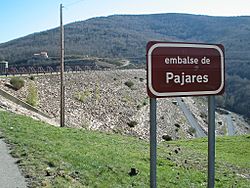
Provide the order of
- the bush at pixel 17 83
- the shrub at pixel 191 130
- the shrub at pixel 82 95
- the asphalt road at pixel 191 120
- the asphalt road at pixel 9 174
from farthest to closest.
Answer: the asphalt road at pixel 191 120, the shrub at pixel 191 130, the shrub at pixel 82 95, the bush at pixel 17 83, the asphalt road at pixel 9 174

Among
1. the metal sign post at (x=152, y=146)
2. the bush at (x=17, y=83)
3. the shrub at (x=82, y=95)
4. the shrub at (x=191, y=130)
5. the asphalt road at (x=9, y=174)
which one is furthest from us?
the shrub at (x=191, y=130)

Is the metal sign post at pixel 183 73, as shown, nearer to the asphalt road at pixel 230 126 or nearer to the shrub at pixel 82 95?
the shrub at pixel 82 95

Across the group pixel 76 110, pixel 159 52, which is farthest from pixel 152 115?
pixel 76 110

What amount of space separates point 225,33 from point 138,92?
13901cm

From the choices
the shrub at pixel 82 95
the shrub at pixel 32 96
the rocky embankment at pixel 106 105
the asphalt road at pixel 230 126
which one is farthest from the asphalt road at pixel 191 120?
the shrub at pixel 32 96

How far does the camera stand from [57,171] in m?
9.26

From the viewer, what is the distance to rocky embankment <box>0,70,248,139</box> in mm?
41938

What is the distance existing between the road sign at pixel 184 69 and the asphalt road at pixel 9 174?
4.42 meters

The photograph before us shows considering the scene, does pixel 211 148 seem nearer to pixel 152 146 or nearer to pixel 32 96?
pixel 152 146

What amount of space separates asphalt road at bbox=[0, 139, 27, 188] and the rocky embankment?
85.8 ft

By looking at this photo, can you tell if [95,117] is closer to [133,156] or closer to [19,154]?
[133,156]

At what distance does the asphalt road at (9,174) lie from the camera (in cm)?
818

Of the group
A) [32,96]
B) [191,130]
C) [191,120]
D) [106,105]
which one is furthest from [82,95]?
[191,120]

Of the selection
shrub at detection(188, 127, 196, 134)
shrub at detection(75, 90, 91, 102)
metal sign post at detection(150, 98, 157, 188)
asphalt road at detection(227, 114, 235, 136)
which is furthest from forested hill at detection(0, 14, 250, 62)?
metal sign post at detection(150, 98, 157, 188)
